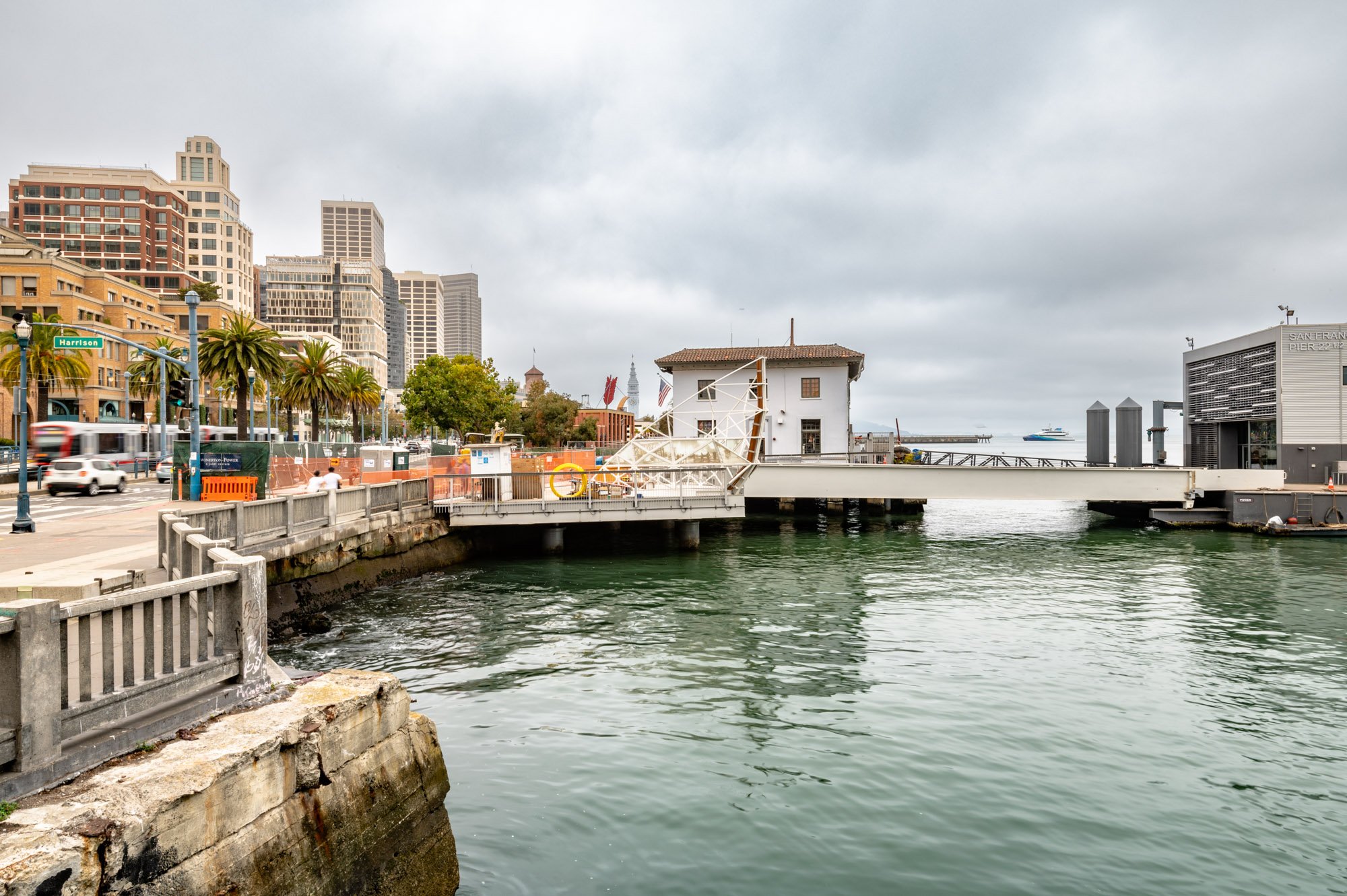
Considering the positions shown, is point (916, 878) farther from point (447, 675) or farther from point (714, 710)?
point (447, 675)

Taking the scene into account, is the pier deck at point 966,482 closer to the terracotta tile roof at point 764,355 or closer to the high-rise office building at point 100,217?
the terracotta tile roof at point 764,355

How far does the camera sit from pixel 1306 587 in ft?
74.4

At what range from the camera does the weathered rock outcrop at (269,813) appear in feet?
14.1

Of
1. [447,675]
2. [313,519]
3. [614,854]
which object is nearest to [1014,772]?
[614,854]

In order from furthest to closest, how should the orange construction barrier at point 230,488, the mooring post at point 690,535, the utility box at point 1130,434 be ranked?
the utility box at point 1130,434 → the mooring post at point 690,535 → the orange construction barrier at point 230,488

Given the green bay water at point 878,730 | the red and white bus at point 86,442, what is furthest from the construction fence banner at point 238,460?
the red and white bus at point 86,442

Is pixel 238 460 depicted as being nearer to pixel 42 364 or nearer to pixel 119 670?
pixel 119 670

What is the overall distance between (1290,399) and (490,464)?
41438 mm

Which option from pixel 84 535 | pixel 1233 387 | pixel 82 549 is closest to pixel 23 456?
pixel 84 535

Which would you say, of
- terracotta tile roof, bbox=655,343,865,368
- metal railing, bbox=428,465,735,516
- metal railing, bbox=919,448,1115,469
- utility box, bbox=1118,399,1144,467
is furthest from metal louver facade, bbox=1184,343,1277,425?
metal railing, bbox=428,465,735,516

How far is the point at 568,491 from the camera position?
29531 mm

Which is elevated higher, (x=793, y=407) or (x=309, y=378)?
(x=309, y=378)

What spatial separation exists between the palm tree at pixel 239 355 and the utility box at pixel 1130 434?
53.2 metres

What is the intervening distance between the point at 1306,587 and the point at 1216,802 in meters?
18.7
